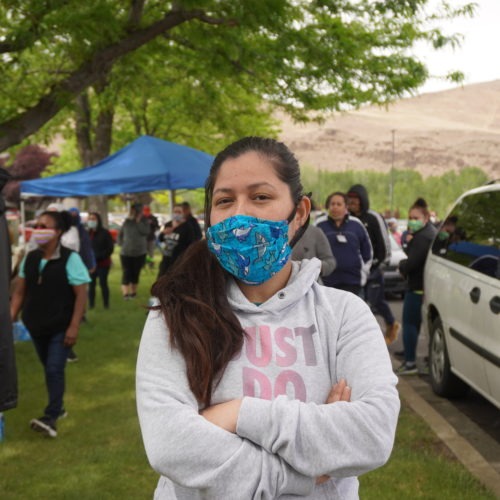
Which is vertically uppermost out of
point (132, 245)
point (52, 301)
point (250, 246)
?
point (250, 246)

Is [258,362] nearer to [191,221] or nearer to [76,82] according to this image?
[76,82]

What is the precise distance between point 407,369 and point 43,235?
401 centimetres

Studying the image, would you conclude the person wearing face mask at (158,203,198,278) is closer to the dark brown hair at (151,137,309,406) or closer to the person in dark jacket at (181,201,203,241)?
the person in dark jacket at (181,201,203,241)

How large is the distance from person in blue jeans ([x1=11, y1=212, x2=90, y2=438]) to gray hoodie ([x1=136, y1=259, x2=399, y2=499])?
3870 mm

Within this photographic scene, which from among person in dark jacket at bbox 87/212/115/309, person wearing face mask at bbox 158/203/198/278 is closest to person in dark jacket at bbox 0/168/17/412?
person wearing face mask at bbox 158/203/198/278

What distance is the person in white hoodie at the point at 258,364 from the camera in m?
1.65

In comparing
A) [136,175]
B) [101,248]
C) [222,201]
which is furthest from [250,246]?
[101,248]

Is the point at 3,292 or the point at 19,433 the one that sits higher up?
the point at 3,292

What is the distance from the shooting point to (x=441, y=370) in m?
6.45

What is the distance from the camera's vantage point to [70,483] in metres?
4.52

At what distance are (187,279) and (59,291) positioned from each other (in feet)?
12.7

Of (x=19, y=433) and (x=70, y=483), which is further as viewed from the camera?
(x=19, y=433)

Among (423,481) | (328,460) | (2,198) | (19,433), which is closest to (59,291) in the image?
(19,433)

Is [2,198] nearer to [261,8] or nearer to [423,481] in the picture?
[423,481]
